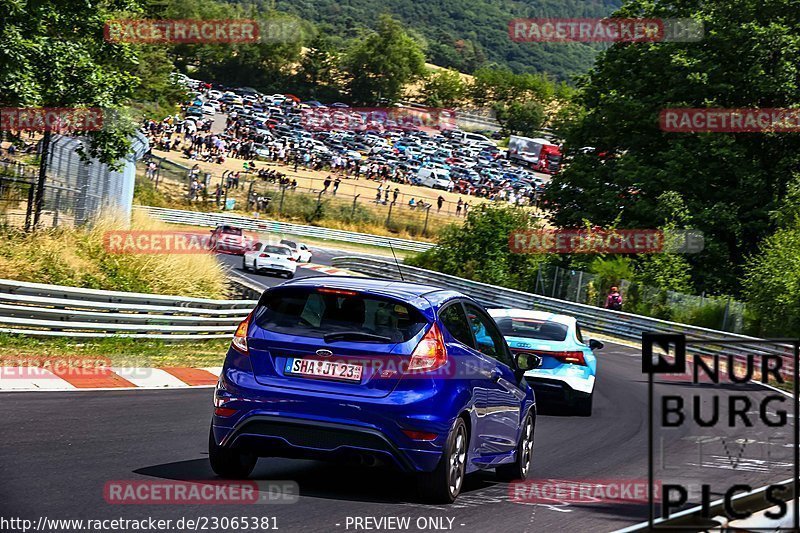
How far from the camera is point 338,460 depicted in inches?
299

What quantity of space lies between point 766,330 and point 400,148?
247ft

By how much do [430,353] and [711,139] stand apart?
1466 inches

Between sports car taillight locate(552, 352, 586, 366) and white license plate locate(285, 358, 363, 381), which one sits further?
sports car taillight locate(552, 352, 586, 366)

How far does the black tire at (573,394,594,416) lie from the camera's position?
1536 cm

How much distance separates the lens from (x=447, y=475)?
7785mm

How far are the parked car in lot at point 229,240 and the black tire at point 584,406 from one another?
1245 inches

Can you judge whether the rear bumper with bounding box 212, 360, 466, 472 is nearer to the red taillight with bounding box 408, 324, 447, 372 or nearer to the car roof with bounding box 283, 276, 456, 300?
the red taillight with bounding box 408, 324, 447, 372

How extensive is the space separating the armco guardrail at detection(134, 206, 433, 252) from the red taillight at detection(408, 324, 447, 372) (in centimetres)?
4962

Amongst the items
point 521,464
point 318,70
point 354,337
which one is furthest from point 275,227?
point 318,70

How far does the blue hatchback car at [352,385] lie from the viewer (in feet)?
24.8

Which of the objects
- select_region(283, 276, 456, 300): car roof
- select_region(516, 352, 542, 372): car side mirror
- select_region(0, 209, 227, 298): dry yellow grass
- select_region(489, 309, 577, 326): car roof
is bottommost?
select_region(0, 209, 227, 298): dry yellow grass

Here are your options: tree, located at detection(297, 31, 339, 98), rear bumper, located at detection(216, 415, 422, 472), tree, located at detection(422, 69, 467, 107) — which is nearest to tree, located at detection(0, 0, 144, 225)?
rear bumper, located at detection(216, 415, 422, 472)

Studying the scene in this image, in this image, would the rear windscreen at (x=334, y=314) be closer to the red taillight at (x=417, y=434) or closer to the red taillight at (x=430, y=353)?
the red taillight at (x=430, y=353)

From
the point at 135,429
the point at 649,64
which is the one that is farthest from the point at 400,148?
the point at 135,429
